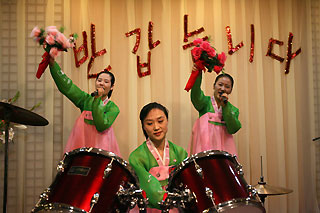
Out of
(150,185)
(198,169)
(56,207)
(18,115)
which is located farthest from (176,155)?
(18,115)

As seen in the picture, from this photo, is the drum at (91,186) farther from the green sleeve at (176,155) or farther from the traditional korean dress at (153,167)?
the green sleeve at (176,155)

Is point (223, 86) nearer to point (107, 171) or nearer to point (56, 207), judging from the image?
point (107, 171)

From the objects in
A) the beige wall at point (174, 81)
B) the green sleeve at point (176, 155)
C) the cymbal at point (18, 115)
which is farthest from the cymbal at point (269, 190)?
the cymbal at point (18, 115)

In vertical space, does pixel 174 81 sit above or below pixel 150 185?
above

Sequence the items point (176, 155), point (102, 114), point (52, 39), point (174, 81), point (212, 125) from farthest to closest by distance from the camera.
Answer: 1. point (174, 81)
2. point (212, 125)
3. point (102, 114)
4. point (52, 39)
5. point (176, 155)

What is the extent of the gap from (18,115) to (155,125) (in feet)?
3.33

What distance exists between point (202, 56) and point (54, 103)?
1698mm

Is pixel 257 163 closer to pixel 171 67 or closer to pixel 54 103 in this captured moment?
pixel 171 67

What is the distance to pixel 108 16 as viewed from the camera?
4109mm

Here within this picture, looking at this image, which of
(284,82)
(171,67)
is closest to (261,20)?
(284,82)

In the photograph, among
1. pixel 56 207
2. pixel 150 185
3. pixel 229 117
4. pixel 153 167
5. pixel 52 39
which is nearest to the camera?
pixel 56 207

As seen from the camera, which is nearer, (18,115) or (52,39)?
(18,115)

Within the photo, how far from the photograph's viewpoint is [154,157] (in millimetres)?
2865

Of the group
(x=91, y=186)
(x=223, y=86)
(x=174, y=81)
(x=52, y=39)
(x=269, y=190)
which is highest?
(x=52, y=39)
